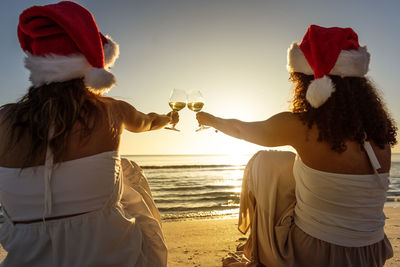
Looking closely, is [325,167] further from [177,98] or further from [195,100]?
[177,98]

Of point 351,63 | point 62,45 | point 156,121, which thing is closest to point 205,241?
point 156,121

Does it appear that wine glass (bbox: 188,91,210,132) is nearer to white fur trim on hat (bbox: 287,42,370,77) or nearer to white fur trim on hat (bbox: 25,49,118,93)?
white fur trim on hat (bbox: 287,42,370,77)

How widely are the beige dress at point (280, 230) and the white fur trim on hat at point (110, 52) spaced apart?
154cm

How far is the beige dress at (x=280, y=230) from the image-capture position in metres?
2.30

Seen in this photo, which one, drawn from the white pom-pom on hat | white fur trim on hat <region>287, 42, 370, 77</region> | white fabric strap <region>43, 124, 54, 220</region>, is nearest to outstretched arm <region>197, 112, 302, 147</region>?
white fur trim on hat <region>287, 42, 370, 77</region>

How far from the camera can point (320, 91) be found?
2.35 metres

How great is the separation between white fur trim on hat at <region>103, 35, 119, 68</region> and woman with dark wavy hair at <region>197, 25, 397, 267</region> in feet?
4.35

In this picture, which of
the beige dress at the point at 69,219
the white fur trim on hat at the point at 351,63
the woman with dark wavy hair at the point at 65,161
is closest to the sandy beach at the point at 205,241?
the woman with dark wavy hair at the point at 65,161

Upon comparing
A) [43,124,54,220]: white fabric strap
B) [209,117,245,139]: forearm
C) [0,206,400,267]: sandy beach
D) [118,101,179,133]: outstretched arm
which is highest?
[118,101,179,133]: outstretched arm

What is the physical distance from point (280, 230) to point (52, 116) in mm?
1936

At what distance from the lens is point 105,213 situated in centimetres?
206

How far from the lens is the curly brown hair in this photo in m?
2.29

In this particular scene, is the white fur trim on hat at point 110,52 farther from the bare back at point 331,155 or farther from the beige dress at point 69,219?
the bare back at point 331,155

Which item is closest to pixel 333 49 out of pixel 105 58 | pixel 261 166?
pixel 261 166
